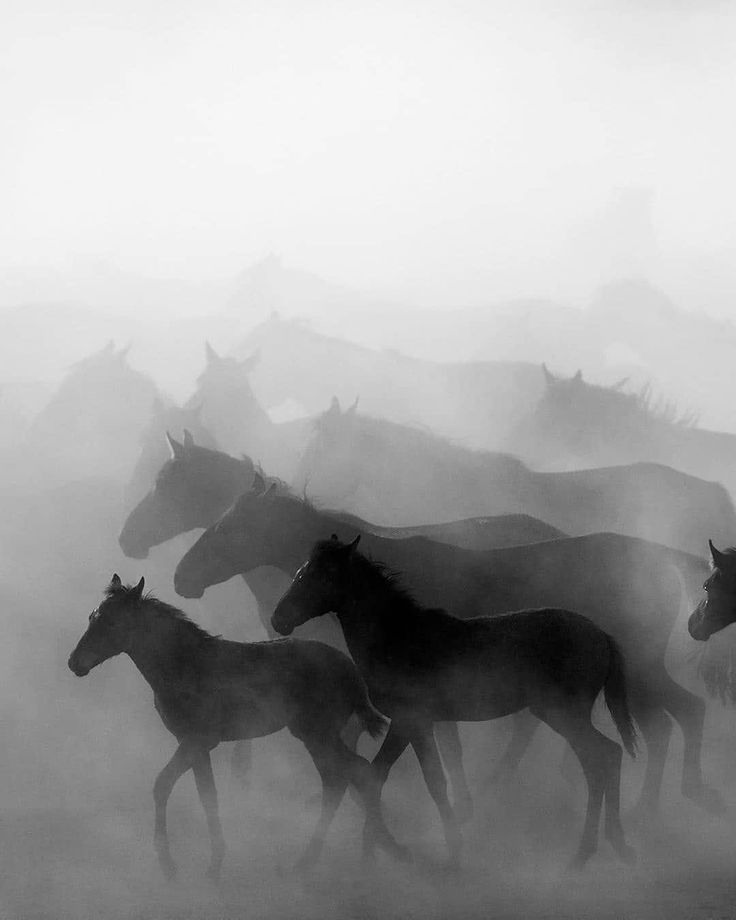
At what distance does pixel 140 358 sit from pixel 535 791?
10.4 m

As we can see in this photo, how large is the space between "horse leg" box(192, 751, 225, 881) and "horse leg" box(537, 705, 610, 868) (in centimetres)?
130

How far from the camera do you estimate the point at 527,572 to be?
593cm

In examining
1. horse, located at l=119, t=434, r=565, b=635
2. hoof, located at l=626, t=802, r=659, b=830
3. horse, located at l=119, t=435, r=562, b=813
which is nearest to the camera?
hoof, located at l=626, t=802, r=659, b=830

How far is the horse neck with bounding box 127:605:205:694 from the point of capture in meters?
5.09

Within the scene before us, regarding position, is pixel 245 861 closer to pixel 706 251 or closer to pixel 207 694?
pixel 207 694

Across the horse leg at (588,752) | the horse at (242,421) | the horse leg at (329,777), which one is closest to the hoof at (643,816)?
the horse leg at (588,752)

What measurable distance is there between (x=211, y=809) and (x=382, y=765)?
2.22 ft

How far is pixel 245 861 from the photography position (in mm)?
5117

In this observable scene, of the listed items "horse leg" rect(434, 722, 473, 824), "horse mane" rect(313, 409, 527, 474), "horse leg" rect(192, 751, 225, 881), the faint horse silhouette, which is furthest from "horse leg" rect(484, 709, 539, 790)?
the faint horse silhouette

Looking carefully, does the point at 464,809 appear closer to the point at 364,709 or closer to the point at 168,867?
the point at 364,709

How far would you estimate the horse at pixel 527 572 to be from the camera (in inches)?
229

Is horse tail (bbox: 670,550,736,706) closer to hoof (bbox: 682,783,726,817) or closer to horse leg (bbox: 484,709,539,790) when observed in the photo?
hoof (bbox: 682,783,726,817)

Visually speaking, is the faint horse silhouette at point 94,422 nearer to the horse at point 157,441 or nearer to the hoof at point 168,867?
the horse at point 157,441

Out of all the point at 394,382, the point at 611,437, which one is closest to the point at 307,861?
the point at 611,437
